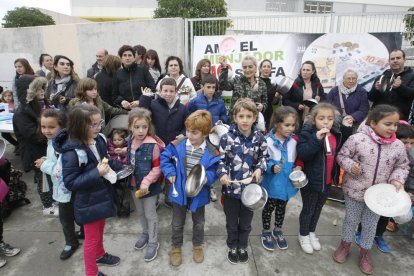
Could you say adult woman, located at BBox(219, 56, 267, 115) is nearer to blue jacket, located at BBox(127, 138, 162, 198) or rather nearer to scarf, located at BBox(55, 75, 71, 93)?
blue jacket, located at BBox(127, 138, 162, 198)

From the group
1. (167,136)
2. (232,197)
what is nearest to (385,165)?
(232,197)

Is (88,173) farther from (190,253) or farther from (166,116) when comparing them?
(190,253)

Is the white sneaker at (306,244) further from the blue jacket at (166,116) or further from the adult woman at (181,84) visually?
the adult woman at (181,84)

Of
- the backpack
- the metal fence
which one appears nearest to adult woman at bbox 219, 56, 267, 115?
the metal fence

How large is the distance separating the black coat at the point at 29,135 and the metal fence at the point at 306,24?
4.10m

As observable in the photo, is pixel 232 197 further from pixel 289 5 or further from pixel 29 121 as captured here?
pixel 289 5

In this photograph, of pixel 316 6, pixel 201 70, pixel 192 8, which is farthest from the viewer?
pixel 316 6

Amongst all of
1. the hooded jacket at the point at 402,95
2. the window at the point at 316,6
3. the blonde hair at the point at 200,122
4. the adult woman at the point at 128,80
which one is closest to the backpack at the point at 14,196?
the adult woman at the point at 128,80

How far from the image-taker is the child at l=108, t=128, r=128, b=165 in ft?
10.5

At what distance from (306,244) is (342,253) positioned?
13.6 inches

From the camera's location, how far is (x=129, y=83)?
390cm

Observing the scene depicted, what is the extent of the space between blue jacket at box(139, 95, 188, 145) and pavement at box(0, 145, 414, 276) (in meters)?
1.11

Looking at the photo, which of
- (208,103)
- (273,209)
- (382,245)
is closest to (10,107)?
(208,103)

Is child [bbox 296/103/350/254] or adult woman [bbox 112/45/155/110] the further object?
adult woman [bbox 112/45/155/110]
